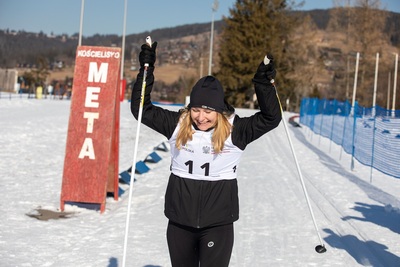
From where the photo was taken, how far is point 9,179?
1195 centimetres

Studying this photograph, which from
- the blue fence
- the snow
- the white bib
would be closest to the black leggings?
the white bib

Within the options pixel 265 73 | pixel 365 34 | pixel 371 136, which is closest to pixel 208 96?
pixel 265 73

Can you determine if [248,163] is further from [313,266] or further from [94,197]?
[313,266]

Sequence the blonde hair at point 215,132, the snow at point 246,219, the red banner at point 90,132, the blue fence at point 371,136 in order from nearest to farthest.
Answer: the blonde hair at point 215,132
the snow at point 246,219
the red banner at point 90,132
the blue fence at point 371,136

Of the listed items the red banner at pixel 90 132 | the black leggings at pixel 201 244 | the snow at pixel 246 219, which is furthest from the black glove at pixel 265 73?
the red banner at pixel 90 132

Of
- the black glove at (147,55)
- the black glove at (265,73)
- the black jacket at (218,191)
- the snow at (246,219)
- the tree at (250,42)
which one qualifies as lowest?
the snow at (246,219)

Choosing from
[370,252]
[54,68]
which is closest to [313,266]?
[370,252]

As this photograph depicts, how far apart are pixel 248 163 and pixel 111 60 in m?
7.05

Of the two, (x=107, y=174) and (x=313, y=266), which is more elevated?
(x=107, y=174)

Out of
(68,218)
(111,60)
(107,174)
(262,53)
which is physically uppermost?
(262,53)

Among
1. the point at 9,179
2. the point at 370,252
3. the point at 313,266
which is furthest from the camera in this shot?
the point at 9,179

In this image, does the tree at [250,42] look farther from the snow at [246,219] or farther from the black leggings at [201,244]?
the black leggings at [201,244]

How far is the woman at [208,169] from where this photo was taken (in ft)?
12.2

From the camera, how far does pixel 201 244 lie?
3.79 m
